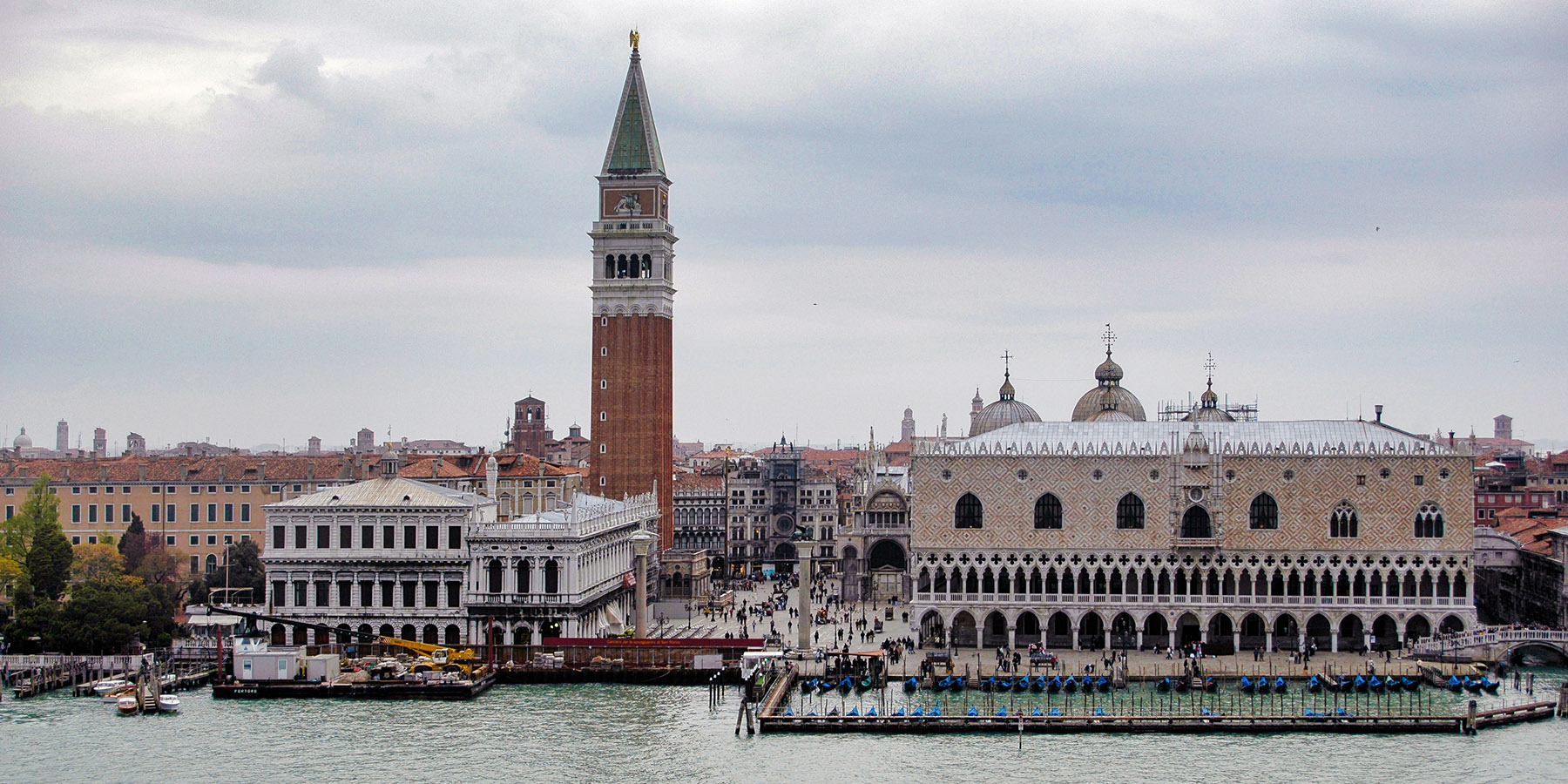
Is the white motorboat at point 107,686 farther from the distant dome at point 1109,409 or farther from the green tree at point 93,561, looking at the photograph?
the distant dome at point 1109,409

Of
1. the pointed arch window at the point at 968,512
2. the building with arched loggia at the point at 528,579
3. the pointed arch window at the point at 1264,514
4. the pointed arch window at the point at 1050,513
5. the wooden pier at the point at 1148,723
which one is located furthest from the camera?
the pointed arch window at the point at 968,512

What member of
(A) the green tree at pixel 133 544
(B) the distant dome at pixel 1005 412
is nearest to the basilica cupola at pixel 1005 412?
(B) the distant dome at pixel 1005 412

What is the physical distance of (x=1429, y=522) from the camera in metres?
65.9

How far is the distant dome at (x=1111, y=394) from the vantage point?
81.7 m

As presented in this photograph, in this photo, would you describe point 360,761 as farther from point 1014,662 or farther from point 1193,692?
point 1193,692

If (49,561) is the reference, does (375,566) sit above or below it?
below

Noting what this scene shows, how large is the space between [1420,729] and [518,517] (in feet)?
119

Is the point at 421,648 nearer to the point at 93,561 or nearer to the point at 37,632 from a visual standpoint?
the point at 37,632

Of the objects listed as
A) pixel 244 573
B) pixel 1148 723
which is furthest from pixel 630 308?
pixel 1148 723

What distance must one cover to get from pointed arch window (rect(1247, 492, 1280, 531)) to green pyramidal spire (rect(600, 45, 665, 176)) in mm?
37038

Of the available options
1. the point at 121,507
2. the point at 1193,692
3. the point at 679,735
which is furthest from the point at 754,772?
the point at 121,507

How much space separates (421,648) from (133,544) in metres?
30.3

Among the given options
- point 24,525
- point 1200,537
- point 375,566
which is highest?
point 24,525

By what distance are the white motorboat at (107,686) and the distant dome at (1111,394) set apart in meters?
45.4
